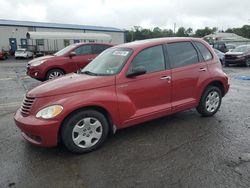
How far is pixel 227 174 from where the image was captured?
11.5ft

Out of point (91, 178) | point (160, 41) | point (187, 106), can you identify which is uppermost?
point (160, 41)

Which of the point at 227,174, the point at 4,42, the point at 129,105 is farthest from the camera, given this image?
the point at 4,42

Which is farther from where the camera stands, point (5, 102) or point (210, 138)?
point (5, 102)

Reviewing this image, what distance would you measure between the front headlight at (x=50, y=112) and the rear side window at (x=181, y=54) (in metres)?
2.36

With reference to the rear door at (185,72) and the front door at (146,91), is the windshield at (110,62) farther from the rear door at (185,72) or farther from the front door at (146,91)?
the rear door at (185,72)

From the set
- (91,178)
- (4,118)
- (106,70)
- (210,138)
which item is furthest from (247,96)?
(4,118)

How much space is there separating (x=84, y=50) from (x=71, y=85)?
7.21 meters

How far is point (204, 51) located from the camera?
19.1ft

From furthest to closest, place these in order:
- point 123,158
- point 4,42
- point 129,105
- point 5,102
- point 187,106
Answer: point 4,42, point 5,102, point 187,106, point 129,105, point 123,158

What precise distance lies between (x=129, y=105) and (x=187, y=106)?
146 centimetres

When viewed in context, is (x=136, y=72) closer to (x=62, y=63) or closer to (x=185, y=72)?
(x=185, y=72)

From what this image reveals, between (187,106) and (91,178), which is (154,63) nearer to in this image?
(187,106)

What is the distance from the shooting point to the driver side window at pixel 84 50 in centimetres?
1110

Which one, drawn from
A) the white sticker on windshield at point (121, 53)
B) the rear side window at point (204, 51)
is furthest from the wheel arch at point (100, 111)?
the rear side window at point (204, 51)
